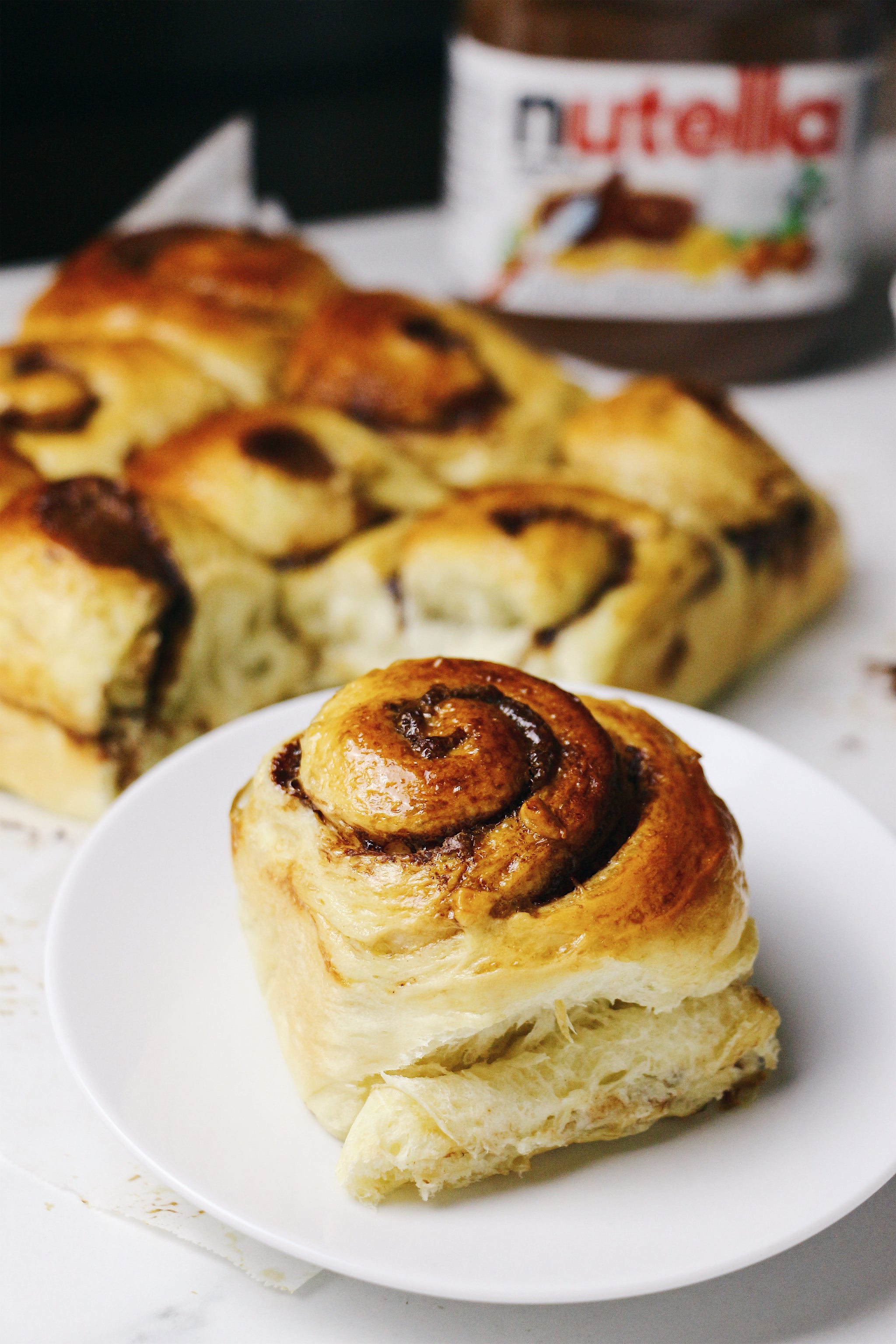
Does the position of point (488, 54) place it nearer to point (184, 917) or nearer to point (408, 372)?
point (408, 372)

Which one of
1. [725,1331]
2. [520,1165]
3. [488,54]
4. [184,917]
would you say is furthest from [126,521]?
[488,54]

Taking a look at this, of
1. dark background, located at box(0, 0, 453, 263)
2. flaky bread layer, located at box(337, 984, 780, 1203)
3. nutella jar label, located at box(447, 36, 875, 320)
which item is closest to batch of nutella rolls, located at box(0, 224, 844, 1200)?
flaky bread layer, located at box(337, 984, 780, 1203)

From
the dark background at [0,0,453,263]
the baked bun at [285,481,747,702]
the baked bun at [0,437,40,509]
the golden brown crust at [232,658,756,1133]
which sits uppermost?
the golden brown crust at [232,658,756,1133]

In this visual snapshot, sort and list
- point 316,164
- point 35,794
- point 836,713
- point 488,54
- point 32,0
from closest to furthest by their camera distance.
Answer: point 35,794 → point 836,713 → point 488,54 → point 32,0 → point 316,164

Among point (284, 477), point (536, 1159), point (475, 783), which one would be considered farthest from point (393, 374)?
point (536, 1159)

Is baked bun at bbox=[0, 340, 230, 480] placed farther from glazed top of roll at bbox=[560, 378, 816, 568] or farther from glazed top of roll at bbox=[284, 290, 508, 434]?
glazed top of roll at bbox=[560, 378, 816, 568]

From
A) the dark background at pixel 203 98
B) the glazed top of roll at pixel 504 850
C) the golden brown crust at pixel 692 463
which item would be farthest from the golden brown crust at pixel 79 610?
the dark background at pixel 203 98
